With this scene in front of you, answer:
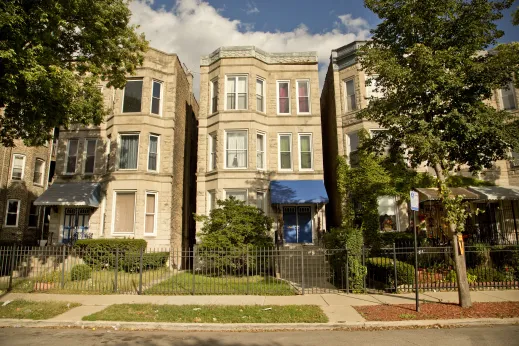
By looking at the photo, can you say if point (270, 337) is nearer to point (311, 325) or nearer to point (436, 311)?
point (311, 325)

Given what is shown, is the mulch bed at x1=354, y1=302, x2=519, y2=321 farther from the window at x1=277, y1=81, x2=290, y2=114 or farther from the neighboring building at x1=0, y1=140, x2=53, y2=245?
the neighboring building at x1=0, y1=140, x2=53, y2=245

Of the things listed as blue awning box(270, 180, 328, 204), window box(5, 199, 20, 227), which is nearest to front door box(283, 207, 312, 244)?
blue awning box(270, 180, 328, 204)

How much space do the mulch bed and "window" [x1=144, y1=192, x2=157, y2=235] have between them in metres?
13.1

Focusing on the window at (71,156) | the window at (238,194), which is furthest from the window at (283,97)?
the window at (71,156)

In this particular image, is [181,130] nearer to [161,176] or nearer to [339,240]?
[161,176]

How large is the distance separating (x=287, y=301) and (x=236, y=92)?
536 inches

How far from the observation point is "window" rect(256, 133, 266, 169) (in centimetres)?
2071

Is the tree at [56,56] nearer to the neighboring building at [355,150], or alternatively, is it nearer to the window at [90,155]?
the window at [90,155]

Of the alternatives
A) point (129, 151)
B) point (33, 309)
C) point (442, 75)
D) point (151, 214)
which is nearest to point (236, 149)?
point (151, 214)

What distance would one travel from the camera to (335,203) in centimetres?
2131

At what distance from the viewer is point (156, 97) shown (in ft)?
69.5

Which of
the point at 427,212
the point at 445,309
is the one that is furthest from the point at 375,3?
the point at 427,212

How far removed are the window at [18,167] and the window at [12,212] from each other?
5.68 feet

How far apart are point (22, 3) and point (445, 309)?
16.0 m
